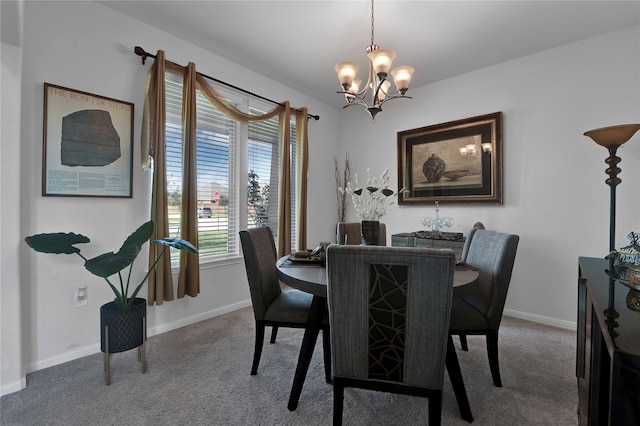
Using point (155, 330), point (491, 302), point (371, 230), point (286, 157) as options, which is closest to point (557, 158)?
point (491, 302)

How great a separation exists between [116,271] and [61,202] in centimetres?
94

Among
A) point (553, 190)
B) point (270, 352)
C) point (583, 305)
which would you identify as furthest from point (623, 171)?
point (270, 352)

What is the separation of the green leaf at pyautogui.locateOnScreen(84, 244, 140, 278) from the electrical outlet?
723 mm

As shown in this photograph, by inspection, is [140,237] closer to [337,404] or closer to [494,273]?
[337,404]

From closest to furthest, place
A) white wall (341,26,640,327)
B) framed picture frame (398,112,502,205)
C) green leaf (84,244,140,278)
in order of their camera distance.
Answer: green leaf (84,244,140,278)
white wall (341,26,640,327)
framed picture frame (398,112,502,205)

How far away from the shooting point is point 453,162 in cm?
346

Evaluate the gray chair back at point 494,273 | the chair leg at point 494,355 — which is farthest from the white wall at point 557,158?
the chair leg at point 494,355

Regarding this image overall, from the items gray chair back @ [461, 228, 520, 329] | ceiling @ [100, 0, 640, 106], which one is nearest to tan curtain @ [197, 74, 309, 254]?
ceiling @ [100, 0, 640, 106]

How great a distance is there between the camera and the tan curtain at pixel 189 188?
2.62 metres

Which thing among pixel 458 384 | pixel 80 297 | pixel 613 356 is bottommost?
pixel 458 384

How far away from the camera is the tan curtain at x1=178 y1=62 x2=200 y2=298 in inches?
103

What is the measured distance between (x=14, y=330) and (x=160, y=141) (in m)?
1.58

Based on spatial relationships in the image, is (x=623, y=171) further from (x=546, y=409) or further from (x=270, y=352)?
(x=270, y=352)

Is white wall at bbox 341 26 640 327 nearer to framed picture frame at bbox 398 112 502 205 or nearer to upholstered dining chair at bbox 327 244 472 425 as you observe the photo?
framed picture frame at bbox 398 112 502 205
